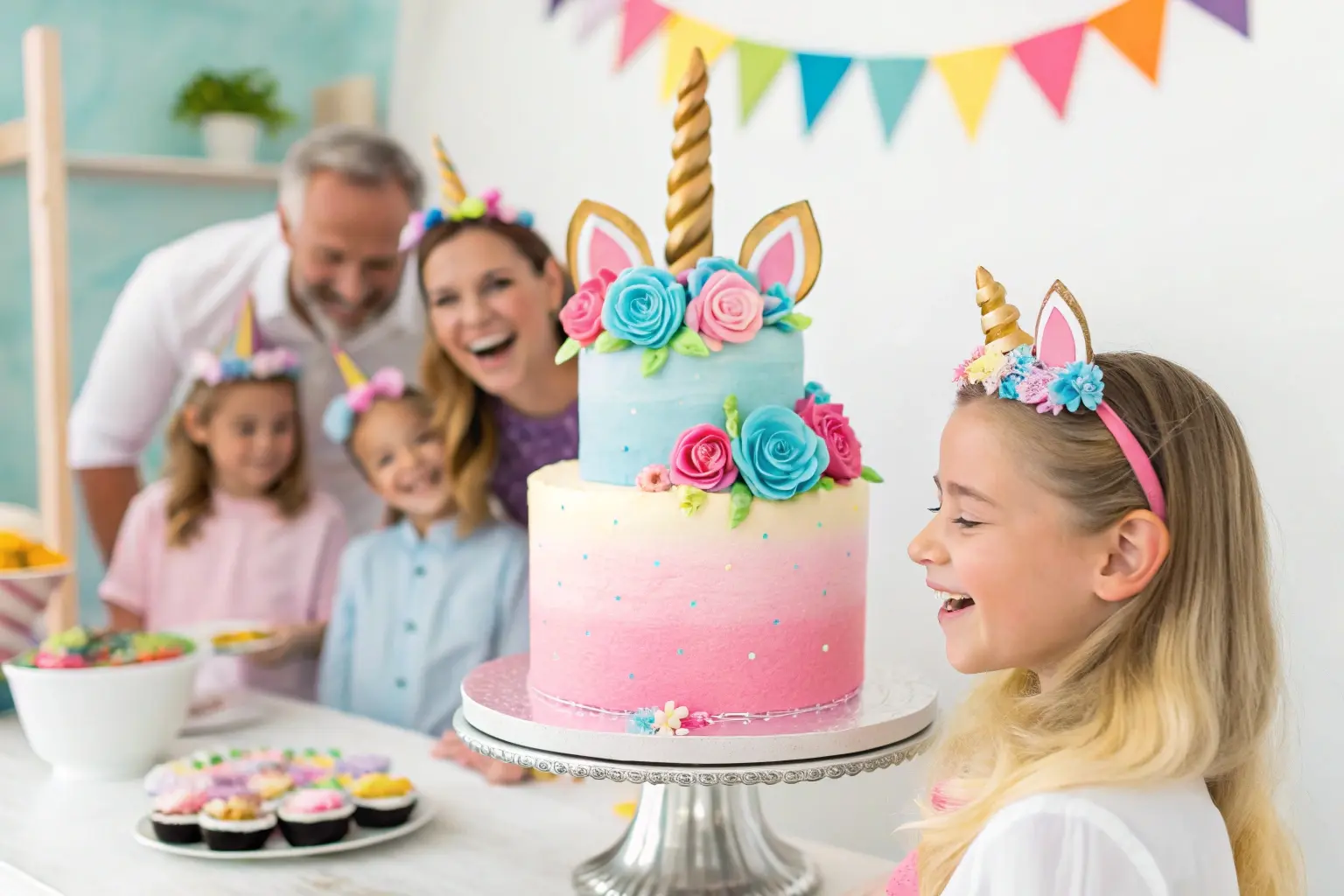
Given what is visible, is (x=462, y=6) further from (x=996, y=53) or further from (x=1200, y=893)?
(x=1200, y=893)

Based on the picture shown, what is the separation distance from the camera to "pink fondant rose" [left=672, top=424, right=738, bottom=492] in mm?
1245

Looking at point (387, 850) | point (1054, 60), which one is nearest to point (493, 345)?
point (387, 850)

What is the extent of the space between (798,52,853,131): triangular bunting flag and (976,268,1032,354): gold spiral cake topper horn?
0.84 metres

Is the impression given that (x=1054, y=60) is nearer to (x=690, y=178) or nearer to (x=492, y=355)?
(x=690, y=178)

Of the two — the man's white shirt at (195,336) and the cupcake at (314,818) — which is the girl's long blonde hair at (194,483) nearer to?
the man's white shirt at (195,336)

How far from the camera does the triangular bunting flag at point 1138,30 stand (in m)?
1.53

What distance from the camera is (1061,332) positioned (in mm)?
1040

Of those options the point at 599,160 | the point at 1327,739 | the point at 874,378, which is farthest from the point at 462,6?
the point at 1327,739

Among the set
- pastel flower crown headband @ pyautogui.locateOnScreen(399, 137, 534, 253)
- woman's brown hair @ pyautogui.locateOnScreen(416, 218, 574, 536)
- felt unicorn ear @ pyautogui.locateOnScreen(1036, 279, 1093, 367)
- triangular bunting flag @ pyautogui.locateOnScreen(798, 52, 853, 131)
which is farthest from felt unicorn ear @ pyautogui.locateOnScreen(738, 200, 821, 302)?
woman's brown hair @ pyautogui.locateOnScreen(416, 218, 574, 536)

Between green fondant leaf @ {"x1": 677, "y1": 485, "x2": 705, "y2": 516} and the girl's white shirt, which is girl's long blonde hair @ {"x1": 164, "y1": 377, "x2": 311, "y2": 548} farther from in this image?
the girl's white shirt

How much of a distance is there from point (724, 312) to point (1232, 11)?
69 centimetres

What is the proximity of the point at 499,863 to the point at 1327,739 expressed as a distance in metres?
0.92

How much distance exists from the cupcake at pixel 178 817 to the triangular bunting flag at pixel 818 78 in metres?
1.20

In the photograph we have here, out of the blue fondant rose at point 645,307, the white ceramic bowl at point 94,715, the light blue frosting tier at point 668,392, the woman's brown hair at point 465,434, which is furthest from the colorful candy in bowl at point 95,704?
the blue fondant rose at point 645,307
